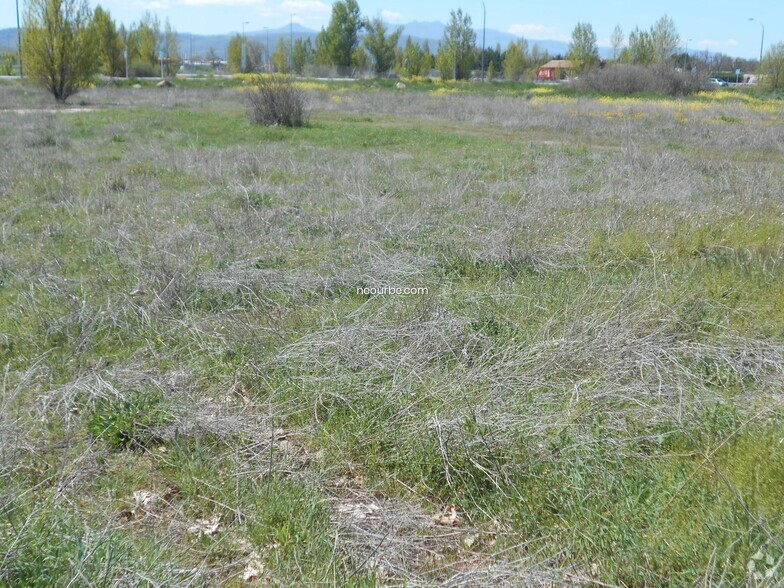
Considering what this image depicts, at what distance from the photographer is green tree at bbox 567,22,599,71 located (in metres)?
53.0

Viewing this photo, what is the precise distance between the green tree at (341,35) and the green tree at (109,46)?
1745 centimetres

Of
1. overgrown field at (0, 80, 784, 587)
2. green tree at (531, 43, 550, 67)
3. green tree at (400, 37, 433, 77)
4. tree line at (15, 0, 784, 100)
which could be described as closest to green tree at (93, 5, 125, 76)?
tree line at (15, 0, 784, 100)

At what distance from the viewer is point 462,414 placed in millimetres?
3477

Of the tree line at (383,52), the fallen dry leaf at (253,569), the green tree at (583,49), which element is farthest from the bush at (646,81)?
the fallen dry leaf at (253,569)

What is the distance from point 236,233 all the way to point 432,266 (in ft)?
7.20

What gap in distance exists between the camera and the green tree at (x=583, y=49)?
53.0 m

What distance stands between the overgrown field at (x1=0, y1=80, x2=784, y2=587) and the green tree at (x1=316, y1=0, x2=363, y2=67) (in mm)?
54454

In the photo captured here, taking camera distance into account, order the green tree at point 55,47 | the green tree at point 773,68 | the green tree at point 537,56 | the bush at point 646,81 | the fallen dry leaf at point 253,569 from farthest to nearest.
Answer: the green tree at point 537,56, the green tree at point 773,68, the bush at point 646,81, the green tree at point 55,47, the fallen dry leaf at point 253,569

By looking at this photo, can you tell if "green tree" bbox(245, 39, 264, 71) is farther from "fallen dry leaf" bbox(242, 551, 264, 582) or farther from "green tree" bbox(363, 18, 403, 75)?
"fallen dry leaf" bbox(242, 551, 264, 582)

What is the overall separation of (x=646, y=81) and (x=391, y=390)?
39.1 m

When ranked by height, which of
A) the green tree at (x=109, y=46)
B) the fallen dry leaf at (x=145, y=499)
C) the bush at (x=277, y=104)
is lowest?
the fallen dry leaf at (x=145, y=499)

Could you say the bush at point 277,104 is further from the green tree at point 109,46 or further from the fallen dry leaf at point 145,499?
the green tree at point 109,46

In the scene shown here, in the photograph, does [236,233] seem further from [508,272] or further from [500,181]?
[500,181]

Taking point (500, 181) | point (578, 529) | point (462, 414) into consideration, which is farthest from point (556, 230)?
Answer: point (578, 529)
